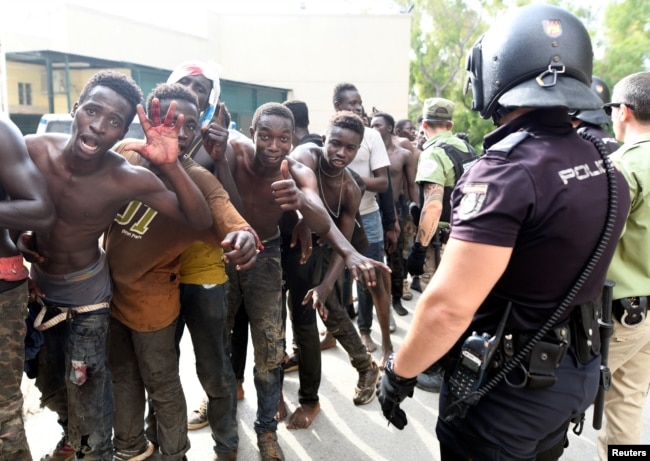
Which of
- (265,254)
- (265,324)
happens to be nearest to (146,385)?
(265,324)

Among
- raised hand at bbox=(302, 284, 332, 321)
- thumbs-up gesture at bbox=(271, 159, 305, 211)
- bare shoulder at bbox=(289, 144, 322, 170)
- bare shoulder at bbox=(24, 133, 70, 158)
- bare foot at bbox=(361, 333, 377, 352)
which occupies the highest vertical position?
bare shoulder at bbox=(24, 133, 70, 158)

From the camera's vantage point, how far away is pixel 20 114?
14.4 m

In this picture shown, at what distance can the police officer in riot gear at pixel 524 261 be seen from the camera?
4.79ft

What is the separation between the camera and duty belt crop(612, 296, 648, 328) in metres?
2.42

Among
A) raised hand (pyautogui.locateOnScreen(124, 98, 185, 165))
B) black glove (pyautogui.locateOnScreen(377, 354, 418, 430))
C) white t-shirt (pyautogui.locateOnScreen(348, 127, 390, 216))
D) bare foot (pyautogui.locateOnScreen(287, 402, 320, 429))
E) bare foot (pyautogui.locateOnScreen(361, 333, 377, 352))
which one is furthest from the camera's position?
white t-shirt (pyautogui.locateOnScreen(348, 127, 390, 216))

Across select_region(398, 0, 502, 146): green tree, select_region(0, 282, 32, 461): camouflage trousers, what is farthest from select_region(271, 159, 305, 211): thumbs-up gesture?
select_region(398, 0, 502, 146): green tree

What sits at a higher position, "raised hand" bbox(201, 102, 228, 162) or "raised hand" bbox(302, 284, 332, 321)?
"raised hand" bbox(201, 102, 228, 162)

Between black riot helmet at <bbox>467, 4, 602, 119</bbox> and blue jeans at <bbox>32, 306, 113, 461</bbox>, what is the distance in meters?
1.92

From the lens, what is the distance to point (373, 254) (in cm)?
454

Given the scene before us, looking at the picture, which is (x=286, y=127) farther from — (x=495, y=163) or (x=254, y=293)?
(x=495, y=163)

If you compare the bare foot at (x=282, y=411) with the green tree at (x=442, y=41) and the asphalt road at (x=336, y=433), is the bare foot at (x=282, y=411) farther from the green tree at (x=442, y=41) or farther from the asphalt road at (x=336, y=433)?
the green tree at (x=442, y=41)

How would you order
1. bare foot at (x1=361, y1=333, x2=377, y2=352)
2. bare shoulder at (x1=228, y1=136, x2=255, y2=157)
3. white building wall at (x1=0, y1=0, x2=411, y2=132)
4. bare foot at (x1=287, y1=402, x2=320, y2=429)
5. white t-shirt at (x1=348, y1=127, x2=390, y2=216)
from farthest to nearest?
white building wall at (x1=0, y1=0, x2=411, y2=132) → white t-shirt at (x1=348, y1=127, x2=390, y2=216) → bare foot at (x1=361, y1=333, x2=377, y2=352) → bare foot at (x1=287, y1=402, x2=320, y2=429) → bare shoulder at (x1=228, y1=136, x2=255, y2=157)

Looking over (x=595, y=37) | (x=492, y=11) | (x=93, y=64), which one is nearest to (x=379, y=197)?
(x=93, y=64)

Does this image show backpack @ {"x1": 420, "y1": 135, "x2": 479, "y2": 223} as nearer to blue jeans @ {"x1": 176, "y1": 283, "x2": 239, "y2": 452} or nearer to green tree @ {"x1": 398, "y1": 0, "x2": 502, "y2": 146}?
blue jeans @ {"x1": 176, "y1": 283, "x2": 239, "y2": 452}
